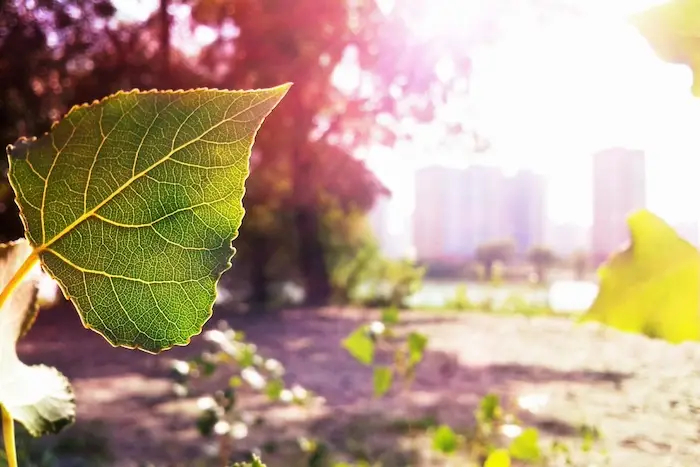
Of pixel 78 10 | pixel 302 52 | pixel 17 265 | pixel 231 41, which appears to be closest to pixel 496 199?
pixel 302 52

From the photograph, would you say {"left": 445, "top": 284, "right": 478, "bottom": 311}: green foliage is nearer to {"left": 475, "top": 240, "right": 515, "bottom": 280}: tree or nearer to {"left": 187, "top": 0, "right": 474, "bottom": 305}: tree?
{"left": 475, "top": 240, "right": 515, "bottom": 280}: tree

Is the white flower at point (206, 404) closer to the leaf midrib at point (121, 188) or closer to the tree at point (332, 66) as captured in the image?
the tree at point (332, 66)

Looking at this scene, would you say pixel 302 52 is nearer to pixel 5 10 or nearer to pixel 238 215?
pixel 5 10

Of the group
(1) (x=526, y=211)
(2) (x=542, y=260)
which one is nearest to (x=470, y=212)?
(1) (x=526, y=211)

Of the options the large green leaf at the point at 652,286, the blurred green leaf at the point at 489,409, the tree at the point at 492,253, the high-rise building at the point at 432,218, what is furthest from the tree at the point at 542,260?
the large green leaf at the point at 652,286

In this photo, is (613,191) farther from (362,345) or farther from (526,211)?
(526,211)

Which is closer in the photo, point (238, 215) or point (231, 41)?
point (238, 215)
